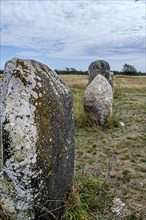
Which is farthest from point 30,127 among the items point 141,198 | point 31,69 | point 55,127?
point 141,198

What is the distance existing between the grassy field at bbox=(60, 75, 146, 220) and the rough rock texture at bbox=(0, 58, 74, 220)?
517mm

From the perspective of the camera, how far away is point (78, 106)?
31.6ft

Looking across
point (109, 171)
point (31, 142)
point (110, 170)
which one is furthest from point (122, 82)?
point (31, 142)

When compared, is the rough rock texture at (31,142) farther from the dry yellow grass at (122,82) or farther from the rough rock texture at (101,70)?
the dry yellow grass at (122,82)

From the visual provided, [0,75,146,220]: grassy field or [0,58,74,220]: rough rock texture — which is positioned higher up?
[0,58,74,220]: rough rock texture

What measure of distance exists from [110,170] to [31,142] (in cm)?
288

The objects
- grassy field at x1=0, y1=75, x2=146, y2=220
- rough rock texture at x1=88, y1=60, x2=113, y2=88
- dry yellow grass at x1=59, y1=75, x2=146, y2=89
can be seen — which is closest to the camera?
grassy field at x1=0, y1=75, x2=146, y2=220

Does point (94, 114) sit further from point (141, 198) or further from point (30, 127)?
point (30, 127)

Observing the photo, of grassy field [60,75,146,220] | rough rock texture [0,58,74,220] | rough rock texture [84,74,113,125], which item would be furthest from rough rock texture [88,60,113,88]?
rough rock texture [0,58,74,220]

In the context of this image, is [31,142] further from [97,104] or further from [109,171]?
[97,104]

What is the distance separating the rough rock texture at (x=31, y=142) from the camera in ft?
9.95

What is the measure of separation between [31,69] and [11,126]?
67 centimetres

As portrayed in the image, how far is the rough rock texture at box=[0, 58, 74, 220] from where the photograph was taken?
3031 mm

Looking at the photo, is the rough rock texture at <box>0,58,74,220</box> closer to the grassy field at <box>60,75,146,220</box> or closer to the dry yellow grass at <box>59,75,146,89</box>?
the grassy field at <box>60,75,146,220</box>
